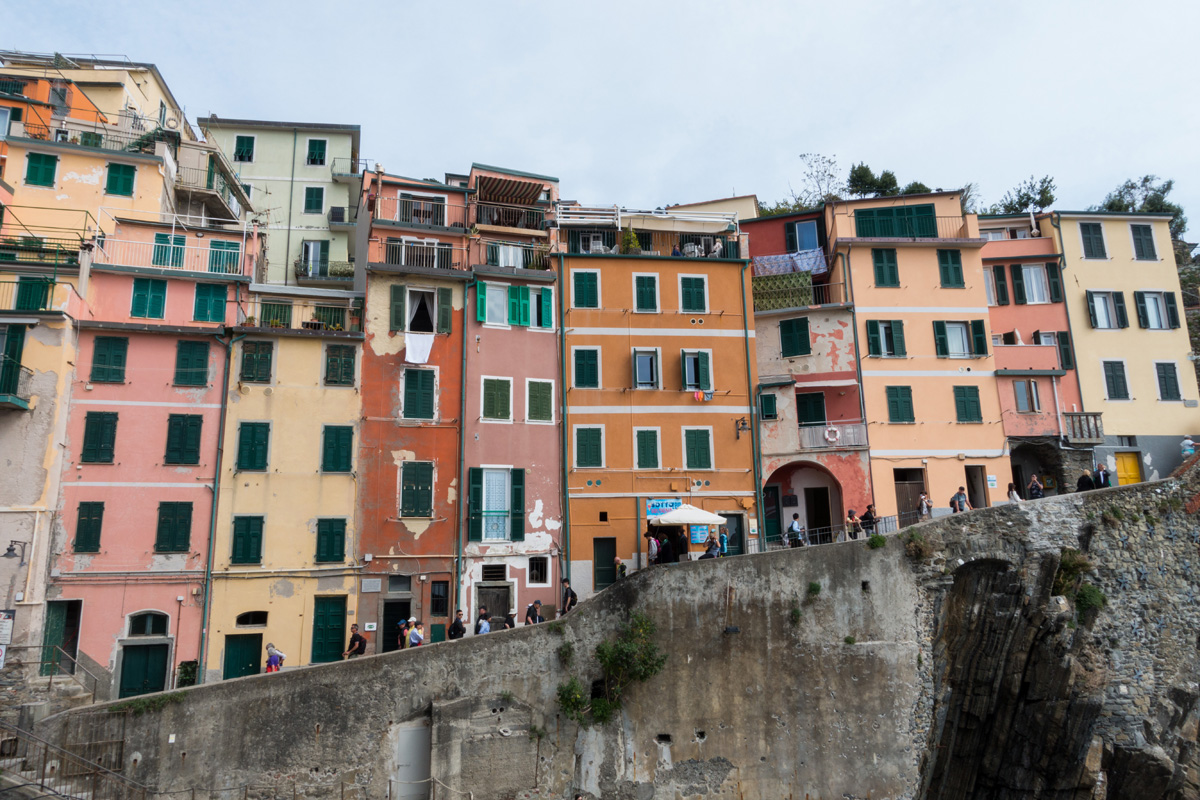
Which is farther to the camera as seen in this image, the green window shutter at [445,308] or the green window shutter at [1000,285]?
the green window shutter at [1000,285]

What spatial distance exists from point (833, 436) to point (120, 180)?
2875 centimetres

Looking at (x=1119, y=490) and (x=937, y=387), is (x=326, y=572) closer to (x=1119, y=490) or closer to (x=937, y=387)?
(x=937, y=387)

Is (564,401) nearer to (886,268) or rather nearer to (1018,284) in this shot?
(886,268)

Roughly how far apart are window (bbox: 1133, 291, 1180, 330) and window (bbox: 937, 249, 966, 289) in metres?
8.20

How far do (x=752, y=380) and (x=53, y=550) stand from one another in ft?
75.1

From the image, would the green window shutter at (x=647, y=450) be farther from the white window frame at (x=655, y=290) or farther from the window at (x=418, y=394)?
the window at (x=418, y=394)

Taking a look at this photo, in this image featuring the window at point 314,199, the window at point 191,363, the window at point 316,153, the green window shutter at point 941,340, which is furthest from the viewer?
the window at point 316,153

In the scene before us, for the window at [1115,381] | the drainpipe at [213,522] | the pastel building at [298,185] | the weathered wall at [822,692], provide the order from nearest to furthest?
the weathered wall at [822,692] → the drainpipe at [213,522] → the window at [1115,381] → the pastel building at [298,185]

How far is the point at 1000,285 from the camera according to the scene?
3297 centimetres

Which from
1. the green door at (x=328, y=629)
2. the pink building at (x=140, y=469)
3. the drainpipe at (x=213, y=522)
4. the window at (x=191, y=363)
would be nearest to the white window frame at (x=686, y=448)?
the green door at (x=328, y=629)

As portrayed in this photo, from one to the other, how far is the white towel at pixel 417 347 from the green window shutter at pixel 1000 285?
2419 centimetres

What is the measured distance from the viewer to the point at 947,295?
3080 cm

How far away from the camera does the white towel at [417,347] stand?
25781 mm

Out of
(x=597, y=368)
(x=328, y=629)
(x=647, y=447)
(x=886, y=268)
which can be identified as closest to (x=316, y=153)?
(x=597, y=368)
